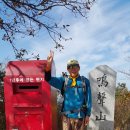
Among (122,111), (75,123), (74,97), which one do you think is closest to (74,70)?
(74,97)

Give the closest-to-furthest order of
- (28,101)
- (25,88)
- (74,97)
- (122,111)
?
(74,97) → (28,101) → (25,88) → (122,111)

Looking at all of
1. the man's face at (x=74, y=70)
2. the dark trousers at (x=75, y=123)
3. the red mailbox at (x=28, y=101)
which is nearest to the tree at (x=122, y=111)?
the red mailbox at (x=28, y=101)

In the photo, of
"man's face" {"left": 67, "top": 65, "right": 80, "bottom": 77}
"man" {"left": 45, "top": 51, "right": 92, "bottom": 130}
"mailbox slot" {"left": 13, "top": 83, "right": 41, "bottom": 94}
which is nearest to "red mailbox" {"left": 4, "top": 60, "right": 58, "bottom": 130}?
"mailbox slot" {"left": 13, "top": 83, "right": 41, "bottom": 94}

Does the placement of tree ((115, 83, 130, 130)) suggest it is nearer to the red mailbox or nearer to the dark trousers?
the red mailbox

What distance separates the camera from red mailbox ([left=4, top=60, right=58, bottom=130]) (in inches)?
232

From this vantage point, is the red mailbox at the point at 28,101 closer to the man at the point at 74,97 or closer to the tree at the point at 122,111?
the man at the point at 74,97

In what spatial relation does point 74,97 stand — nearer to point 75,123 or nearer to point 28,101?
point 75,123

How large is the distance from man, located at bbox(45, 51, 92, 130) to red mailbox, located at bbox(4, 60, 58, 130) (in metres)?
0.60

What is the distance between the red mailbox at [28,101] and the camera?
5902 mm

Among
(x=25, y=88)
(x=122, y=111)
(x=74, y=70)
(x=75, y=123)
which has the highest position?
(x=74, y=70)

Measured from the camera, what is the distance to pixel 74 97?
208 inches

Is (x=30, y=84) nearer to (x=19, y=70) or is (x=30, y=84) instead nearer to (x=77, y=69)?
(x=19, y=70)

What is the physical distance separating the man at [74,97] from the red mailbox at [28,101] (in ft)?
1.97

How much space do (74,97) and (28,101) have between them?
0.95 meters
